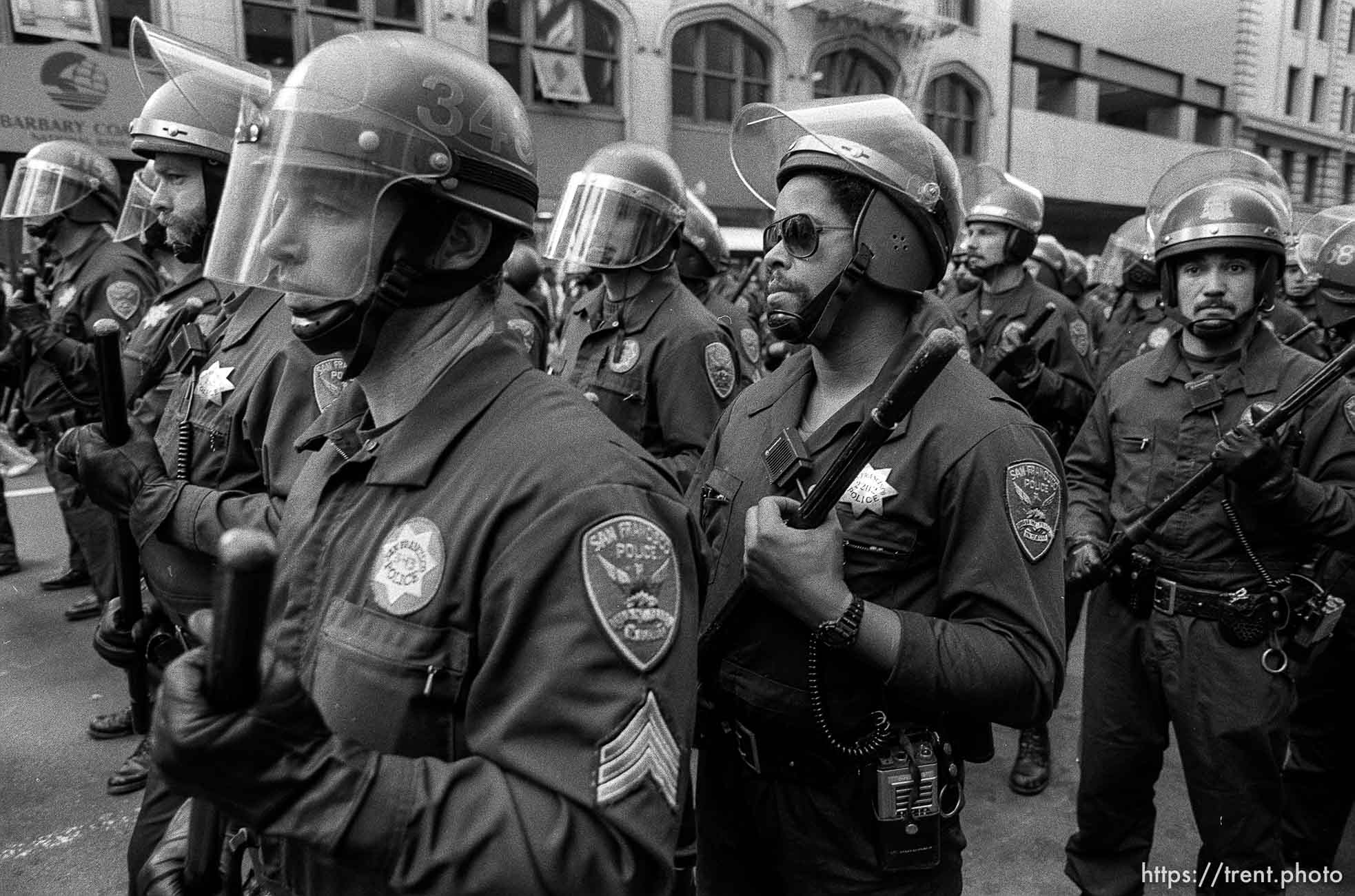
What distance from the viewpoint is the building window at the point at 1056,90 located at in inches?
1184

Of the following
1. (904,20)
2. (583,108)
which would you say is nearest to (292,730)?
(583,108)

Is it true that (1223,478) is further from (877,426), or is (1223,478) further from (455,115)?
(455,115)

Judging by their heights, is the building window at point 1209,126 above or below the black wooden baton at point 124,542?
above

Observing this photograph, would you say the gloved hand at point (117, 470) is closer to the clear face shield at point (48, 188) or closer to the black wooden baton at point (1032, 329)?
the clear face shield at point (48, 188)

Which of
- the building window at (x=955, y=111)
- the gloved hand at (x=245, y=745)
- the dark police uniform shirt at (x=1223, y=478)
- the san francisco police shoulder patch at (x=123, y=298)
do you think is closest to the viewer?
the gloved hand at (x=245, y=745)

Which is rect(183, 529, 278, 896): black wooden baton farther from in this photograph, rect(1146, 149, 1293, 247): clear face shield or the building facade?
the building facade

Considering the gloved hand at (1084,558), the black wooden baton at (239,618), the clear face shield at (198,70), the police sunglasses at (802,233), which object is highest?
the clear face shield at (198,70)

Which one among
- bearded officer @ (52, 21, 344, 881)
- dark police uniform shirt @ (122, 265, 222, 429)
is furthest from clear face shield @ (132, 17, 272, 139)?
dark police uniform shirt @ (122, 265, 222, 429)

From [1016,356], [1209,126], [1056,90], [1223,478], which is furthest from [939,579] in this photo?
[1209,126]

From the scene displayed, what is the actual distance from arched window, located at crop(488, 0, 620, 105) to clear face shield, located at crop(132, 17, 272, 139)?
16810 mm

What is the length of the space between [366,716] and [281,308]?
6.47 feet

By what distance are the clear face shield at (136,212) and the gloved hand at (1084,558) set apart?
421 cm

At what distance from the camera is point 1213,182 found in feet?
10.5

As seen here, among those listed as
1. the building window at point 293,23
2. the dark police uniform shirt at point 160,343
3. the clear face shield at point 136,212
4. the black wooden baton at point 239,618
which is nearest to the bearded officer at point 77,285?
the clear face shield at point 136,212
